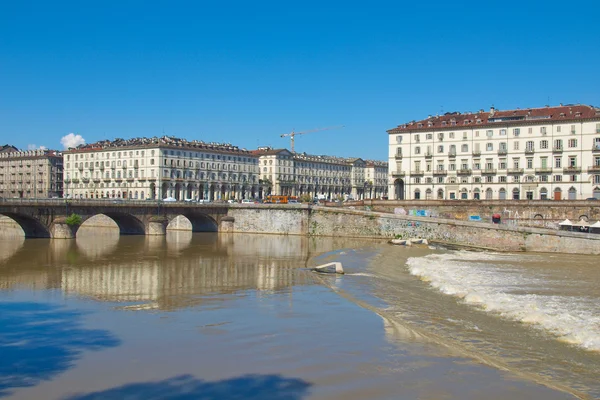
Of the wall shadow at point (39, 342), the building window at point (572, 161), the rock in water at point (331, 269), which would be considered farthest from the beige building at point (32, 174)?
the wall shadow at point (39, 342)

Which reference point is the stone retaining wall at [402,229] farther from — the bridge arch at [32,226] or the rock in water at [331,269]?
the rock in water at [331,269]

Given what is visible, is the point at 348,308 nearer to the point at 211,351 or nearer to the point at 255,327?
the point at 255,327

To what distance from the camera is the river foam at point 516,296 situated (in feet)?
69.9

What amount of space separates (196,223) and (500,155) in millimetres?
43893

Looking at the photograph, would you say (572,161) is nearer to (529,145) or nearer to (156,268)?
(529,145)

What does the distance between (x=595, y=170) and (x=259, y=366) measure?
71727mm

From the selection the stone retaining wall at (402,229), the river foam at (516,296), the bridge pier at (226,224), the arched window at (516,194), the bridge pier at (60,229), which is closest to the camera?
the river foam at (516,296)

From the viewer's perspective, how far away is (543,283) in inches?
1302

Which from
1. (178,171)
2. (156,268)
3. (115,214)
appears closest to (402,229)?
(156,268)

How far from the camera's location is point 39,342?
61.1 feet

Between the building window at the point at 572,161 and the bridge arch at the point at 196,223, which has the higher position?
the building window at the point at 572,161

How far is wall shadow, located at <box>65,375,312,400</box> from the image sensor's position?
13672 millimetres

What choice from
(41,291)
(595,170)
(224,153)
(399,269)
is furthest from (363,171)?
(41,291)

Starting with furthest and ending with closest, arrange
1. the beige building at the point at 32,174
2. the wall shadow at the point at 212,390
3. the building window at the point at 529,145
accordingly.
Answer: the beige building at the point at 32,174 < the building window at the point at 529,145 < the wall shadow at the point at 212,390
